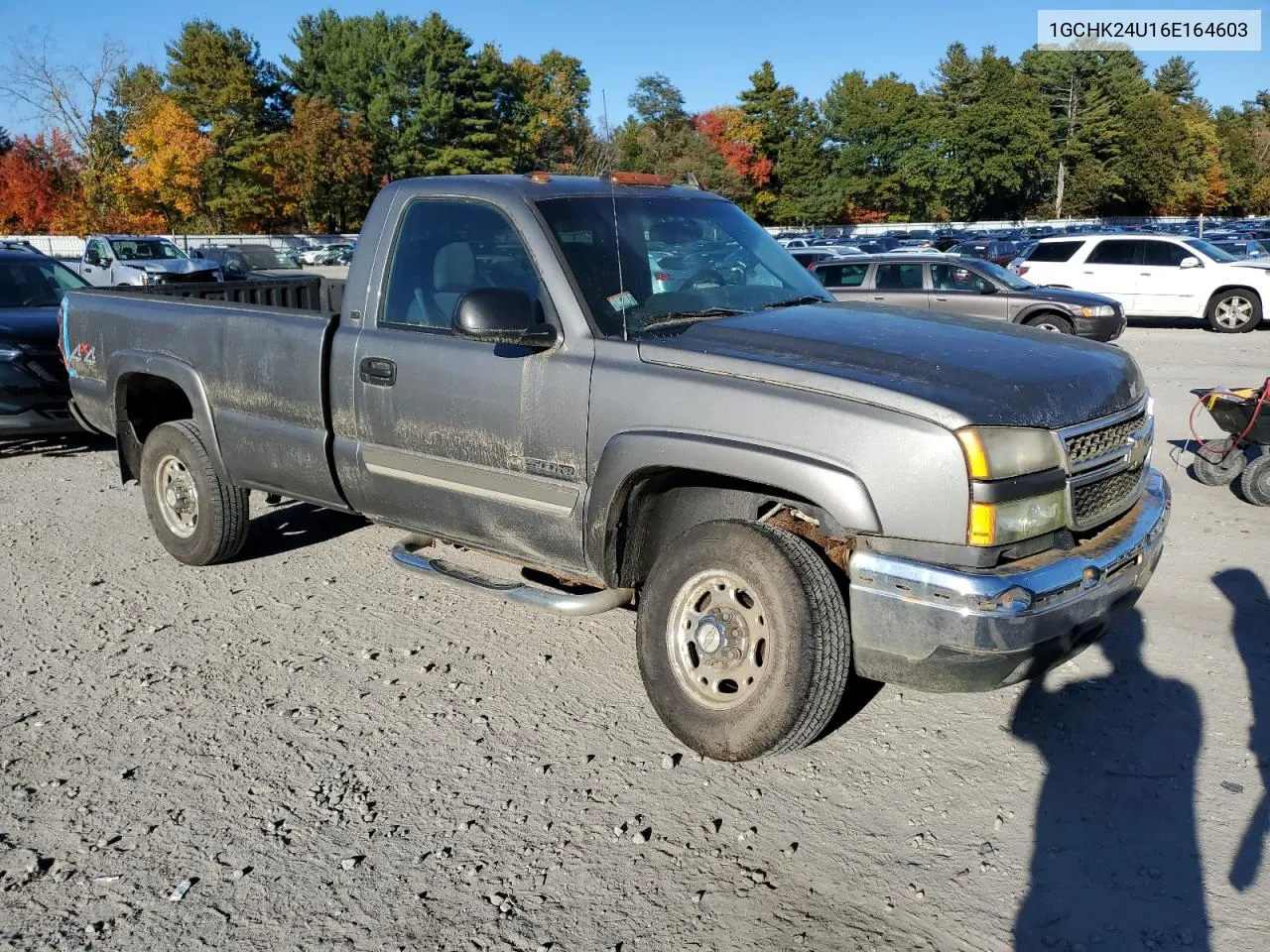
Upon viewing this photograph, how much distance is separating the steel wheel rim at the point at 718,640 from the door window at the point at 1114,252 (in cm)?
1861

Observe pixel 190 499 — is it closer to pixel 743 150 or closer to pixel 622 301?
pixel 622 301

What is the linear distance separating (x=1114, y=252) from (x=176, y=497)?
1847 centimetres

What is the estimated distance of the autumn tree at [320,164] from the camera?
2381 inches

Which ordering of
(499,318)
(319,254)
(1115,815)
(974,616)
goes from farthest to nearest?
(319,254), (499,318), (1115,815), (974,616)

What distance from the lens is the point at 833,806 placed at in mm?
3451

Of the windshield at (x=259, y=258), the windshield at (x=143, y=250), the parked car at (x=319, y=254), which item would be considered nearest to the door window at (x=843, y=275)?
the windshield at (x=143, y=250)

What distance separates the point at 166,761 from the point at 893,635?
2584mm

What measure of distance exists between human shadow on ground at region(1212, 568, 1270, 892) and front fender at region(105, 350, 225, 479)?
4662mm

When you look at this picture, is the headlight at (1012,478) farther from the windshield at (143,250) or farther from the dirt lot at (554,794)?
the windshield at (143,250)

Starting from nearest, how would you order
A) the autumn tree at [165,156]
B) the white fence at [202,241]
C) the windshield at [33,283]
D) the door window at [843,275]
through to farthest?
the windshield at [33,283]
the door window at [843,275]
the white fence at [202,241]
the autumn tree at [165,156]

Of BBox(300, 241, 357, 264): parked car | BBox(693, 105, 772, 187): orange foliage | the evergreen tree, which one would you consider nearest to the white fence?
BBox(300, 241, 357, 264): parked car

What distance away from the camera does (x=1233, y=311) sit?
1830 centimetres

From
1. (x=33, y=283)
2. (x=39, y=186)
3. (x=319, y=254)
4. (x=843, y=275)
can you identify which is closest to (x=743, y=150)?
(x=319, y=254)

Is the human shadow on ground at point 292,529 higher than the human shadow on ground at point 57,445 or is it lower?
lower
